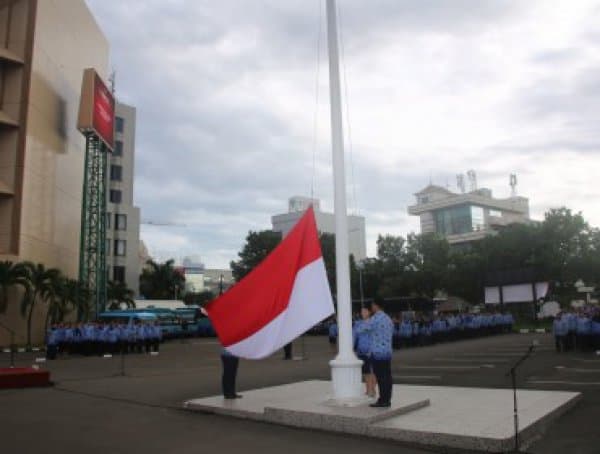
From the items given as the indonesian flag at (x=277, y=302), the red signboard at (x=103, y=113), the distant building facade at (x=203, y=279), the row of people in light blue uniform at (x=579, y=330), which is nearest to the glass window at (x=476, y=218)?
the distant building facade at (x=203, y=279)

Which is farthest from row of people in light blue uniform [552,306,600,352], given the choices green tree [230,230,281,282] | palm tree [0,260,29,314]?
green tree [230,230,281,282]

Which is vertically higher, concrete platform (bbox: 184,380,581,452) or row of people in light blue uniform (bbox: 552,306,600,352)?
row of people in light blue uniform (bbox: 552,306,600,352)

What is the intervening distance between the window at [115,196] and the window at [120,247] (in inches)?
176

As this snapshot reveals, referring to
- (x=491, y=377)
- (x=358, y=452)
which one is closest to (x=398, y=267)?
(x=491, y=377)

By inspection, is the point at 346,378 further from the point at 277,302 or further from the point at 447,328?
the point at 447,328

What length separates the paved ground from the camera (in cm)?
746

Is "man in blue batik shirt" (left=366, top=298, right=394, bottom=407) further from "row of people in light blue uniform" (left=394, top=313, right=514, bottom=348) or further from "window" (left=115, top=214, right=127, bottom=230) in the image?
"window" (left=115, top=214, right=127, bottom=230)

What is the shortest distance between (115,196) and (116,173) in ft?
8.54

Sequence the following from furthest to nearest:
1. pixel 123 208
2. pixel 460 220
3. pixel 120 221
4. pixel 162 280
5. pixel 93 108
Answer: pixel 460 220 → pixel 162 280 → pixel 123 208 → pixel 120 221 → pixel 93 108

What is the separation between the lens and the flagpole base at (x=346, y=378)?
922 centimetres

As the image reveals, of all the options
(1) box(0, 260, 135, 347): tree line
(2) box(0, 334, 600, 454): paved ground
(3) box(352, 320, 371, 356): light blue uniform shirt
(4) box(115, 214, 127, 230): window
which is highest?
(4) box(115, 214, 127, 230): window

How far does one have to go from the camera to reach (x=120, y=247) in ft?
210

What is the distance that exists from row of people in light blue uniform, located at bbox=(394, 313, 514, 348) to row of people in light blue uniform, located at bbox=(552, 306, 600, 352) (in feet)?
23.8

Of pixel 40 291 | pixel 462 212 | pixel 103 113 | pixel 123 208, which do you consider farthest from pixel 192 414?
pixel 462 212
